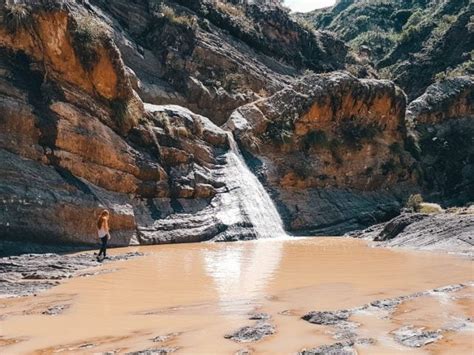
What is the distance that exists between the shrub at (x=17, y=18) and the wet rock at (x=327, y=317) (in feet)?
45.2

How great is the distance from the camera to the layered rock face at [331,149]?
83.0ft

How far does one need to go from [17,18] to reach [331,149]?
1743 centimetres

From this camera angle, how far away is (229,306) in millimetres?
6766

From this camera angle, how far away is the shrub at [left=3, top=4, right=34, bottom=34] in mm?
15663

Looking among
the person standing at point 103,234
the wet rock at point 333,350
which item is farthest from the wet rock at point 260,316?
the person standing at point 103,234

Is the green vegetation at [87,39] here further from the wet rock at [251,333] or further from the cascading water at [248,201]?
the wet rock at [251,333]

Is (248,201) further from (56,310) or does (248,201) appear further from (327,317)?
(327,317)

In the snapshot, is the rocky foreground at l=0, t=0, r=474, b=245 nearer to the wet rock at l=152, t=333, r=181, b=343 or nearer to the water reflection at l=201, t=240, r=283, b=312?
the water reflection at l=201, t=240, r=283, b=312

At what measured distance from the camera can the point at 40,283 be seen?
9188 mm

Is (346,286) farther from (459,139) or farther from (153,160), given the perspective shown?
(459,139)

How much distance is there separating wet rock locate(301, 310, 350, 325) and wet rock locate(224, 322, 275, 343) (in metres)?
0.49

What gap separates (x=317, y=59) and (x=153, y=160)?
30470mm

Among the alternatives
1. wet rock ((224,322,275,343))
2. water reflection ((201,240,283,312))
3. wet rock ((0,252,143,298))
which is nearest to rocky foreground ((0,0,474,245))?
wet rock ((0,252,143,298))

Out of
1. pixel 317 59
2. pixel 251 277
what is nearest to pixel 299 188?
pixel 251 277
